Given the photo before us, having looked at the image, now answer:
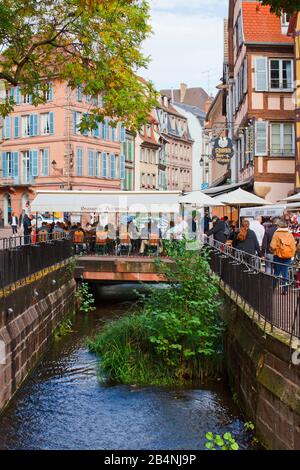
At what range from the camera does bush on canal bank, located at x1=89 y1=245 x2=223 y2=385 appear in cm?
1441

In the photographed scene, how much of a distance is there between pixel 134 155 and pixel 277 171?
4421cm

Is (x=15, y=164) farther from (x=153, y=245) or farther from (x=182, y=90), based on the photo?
(x=182, y=90)

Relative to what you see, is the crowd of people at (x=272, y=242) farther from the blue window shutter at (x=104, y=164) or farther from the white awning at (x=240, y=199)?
the blue window shutter at (x=104, y=164)

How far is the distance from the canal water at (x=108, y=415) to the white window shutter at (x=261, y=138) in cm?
1707

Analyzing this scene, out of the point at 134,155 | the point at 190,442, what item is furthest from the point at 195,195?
the point at 134,155

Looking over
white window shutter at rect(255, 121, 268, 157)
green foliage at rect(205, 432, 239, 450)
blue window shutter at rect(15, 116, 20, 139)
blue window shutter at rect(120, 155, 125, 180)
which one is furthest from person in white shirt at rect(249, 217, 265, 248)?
blue window shutter at rect(120, 155, 125, 180)

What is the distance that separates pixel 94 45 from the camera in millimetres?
16031

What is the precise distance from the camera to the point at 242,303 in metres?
13.0

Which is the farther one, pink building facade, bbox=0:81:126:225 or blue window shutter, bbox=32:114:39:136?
blue window shutter, bbox=32:114:39:136

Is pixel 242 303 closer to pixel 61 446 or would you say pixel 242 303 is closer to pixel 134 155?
pixel 61 446

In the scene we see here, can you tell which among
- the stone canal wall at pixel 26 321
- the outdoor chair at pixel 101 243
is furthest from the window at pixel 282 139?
the stone canal wall at pixel 26 321

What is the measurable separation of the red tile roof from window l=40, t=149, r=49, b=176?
93.7 ft

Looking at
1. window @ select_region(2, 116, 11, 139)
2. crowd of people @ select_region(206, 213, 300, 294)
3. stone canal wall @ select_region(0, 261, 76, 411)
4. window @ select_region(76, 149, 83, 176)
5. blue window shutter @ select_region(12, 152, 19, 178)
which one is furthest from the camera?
window @ select_region(2, 116, 11, 139)

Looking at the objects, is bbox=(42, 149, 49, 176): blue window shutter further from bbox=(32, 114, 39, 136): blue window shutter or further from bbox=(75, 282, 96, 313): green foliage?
bbox=(75, 282, 96, 313): green foliage
